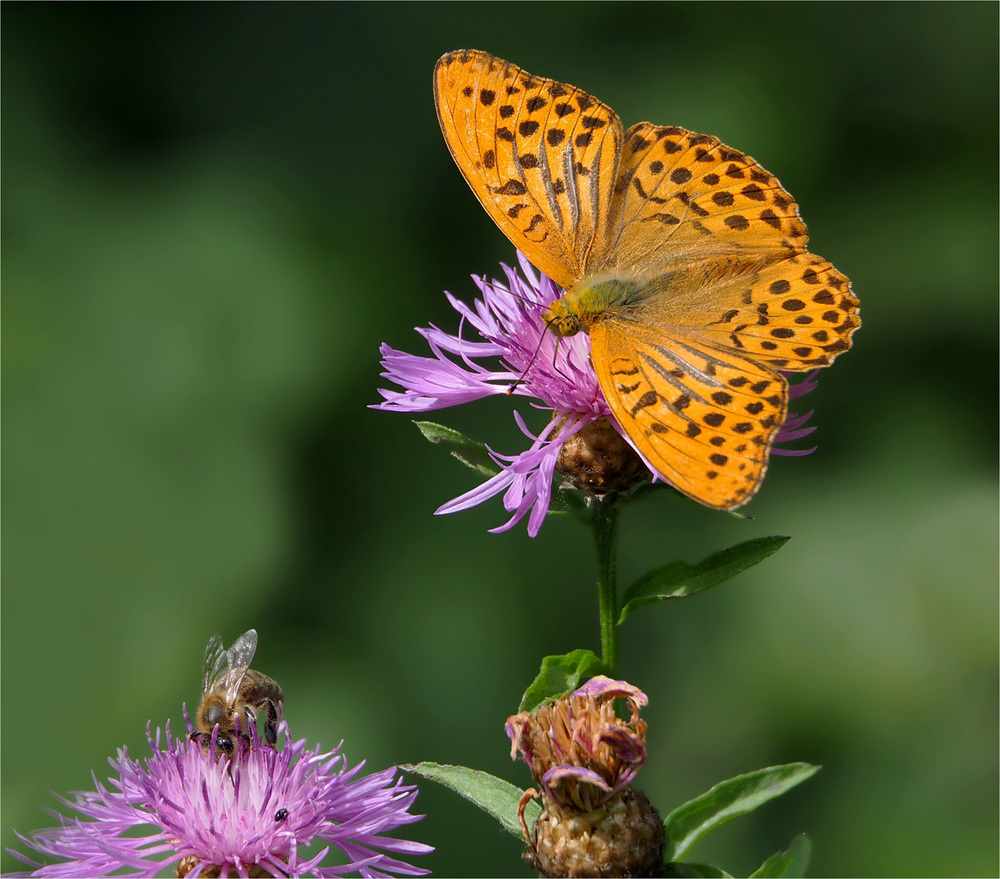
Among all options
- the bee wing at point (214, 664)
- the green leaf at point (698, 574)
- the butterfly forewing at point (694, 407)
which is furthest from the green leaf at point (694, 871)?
the bee wing at point (214, 664)

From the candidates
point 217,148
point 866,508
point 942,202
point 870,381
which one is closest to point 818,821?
point 866,508

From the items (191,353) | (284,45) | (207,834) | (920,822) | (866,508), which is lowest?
(920,822)

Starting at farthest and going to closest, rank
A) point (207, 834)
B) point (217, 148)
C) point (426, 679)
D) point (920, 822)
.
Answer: point (217, 148) < point (426, 679) < point (920, 822) < point (207, 834)

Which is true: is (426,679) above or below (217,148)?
below

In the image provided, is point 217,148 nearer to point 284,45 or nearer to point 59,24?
point 284,45

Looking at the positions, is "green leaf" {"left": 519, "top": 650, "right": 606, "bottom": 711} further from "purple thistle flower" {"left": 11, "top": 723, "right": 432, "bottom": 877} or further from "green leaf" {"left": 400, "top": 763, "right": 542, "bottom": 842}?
"purple thistle flower" {"left": 11, "top": 723, "right": 432, "bottom": 877}

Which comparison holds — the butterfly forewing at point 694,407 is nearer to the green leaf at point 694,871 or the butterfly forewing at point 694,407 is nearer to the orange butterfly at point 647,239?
the orange butterfly at point 647,239

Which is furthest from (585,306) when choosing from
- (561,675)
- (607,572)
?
(561,675)
